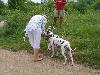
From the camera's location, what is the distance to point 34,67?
9.68 m

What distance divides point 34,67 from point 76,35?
322 cm

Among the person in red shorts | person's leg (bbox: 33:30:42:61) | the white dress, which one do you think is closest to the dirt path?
person's leg (bbox: 33:30:42:61)

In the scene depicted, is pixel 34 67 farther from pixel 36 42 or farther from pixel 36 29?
pixel 36 29

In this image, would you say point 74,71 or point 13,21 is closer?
point 74,71

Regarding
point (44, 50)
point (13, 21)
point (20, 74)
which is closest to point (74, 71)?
point (20, 74)

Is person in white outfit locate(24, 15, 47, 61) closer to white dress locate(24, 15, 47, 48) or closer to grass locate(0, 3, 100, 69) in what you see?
white dress locate(24, 15, 47, 48)

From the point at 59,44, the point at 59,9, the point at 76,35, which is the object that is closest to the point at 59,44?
the point at 59,44

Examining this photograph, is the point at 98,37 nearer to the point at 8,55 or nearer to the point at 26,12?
the point at 8,55

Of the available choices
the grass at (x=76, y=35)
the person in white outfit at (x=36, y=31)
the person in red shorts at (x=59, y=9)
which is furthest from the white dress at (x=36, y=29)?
the person in red shorts at (x=59, y=9)

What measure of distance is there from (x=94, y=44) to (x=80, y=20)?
4.17 metres

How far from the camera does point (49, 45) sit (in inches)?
418

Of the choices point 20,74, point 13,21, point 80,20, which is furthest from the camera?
point 80,20

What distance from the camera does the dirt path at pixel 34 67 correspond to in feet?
30.4

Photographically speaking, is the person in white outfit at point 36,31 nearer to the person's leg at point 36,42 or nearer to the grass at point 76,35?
the person's leg at point 36,42
